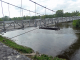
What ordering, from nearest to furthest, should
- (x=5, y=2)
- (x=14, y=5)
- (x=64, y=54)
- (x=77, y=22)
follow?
1. (x=64, y=54)
2. (x=5, y=2)
3. (x=14, y=5)
4. (x=77, y=22)

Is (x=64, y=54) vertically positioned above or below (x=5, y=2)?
below

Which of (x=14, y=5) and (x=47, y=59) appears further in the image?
(x=14, y=5)

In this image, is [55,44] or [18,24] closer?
[18,24]

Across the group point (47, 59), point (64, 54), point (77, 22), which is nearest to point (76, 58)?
point (64, 54)

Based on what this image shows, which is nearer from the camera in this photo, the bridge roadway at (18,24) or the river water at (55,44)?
the bridge roadway at (18,24)

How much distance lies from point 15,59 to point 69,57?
6683 mm

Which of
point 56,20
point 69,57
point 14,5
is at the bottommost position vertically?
point 69,57

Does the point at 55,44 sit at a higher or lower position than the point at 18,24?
lower

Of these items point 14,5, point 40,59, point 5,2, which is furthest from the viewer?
point 14,5

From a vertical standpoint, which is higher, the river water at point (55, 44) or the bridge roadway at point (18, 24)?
the bridge roadway at point (18, 24)

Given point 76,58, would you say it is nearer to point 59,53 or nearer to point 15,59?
point 59,53

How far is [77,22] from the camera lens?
959 inches

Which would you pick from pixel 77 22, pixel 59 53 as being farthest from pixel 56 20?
pixel 77 22

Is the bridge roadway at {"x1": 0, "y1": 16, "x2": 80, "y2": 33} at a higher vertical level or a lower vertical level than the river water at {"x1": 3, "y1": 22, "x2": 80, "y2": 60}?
higher
